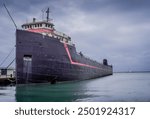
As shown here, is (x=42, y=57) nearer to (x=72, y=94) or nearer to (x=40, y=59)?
(x=40, y=59)

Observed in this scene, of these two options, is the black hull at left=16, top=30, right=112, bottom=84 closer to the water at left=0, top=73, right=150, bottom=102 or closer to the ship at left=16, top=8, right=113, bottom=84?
the ship at left=16, top=8, right=113, bottom=84

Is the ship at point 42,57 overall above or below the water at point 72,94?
above

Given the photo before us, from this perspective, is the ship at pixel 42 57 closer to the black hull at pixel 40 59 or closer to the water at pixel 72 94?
the black hull at pixel 40 59

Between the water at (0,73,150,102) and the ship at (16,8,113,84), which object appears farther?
the ship at (16,8,113,84)

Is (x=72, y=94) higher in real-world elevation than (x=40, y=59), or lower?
lower

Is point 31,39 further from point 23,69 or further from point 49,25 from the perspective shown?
point 49,25

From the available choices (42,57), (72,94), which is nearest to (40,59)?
(42,57)

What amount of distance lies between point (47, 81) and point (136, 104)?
14576 millimetres

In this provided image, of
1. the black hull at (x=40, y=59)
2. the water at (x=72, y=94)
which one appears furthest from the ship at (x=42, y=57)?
the water at (x=72, y=94)

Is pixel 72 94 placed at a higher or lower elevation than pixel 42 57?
lower

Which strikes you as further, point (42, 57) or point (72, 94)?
point (42, 57)

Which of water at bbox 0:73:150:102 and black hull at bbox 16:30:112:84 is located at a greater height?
black hull at bbox 16:30:112:84

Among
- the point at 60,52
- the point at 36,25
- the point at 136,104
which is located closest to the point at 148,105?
the point at 136,104

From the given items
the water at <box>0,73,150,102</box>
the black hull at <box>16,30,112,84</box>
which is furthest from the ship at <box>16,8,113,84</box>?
the water at <box>0,73,150,102</box>
